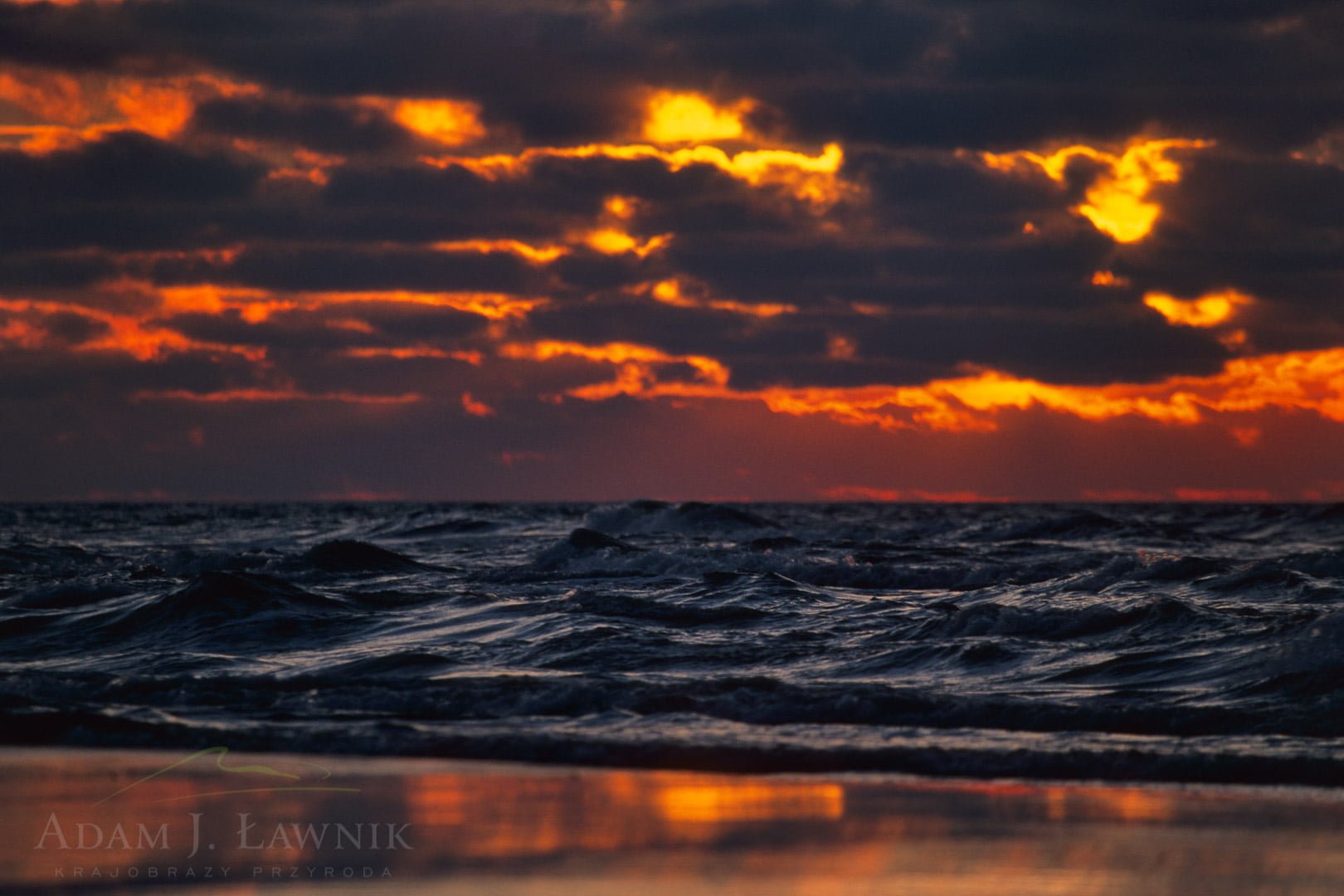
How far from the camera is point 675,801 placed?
809 cm

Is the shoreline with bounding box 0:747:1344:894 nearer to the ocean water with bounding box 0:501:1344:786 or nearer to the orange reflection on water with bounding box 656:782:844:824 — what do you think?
the orange reflection on water with bounding box 656:782:844:824

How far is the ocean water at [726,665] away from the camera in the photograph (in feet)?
31.8

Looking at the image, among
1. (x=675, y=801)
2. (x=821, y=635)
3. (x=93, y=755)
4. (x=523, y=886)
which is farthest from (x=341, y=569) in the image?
(x=523, y=886)

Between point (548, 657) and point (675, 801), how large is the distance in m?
5.66

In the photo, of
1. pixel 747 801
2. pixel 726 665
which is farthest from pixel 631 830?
pixel 726 665

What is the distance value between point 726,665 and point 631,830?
5.95 m

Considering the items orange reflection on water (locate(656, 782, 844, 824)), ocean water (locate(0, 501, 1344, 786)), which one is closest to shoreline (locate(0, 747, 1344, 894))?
orange reflection on water (locate(656, 782, 844, 824))

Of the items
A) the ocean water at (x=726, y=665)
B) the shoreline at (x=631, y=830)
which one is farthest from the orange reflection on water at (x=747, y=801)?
the ocean water at (x=726, y=665)

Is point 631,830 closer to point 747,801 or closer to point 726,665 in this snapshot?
point 747,801

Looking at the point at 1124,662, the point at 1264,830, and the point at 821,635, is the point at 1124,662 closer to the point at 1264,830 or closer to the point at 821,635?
the point at 821,635

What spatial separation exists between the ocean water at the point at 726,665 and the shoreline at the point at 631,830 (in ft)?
2.37

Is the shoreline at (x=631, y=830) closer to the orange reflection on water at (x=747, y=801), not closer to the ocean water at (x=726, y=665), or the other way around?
the orange reflection on water at (x=747, y=801)

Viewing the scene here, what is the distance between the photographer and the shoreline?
641cm

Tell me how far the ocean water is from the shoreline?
0.72 m
